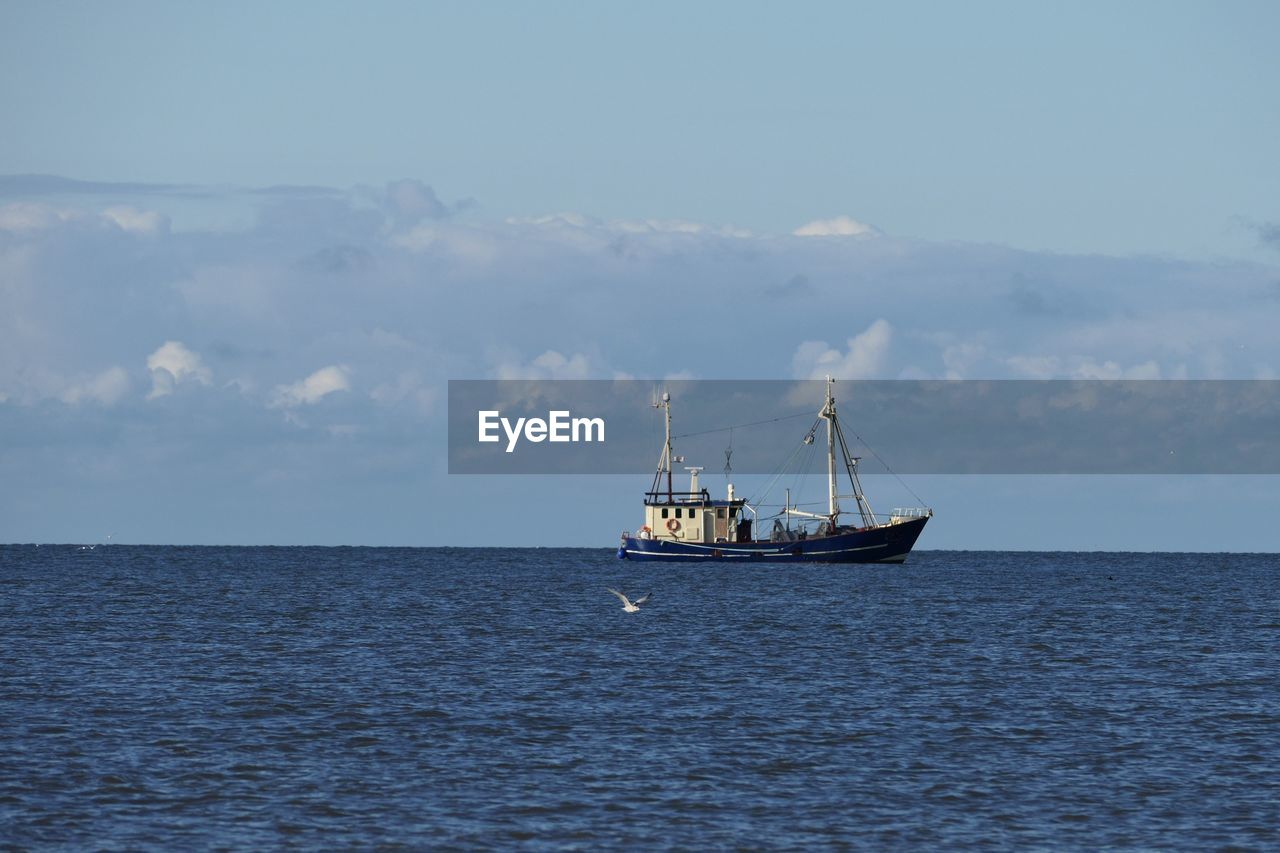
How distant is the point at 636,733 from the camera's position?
41.9m

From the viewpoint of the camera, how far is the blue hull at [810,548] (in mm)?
150375

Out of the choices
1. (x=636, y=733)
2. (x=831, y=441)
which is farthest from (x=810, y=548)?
(x=636, y=733)

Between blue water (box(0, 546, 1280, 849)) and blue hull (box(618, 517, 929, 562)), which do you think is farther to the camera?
blue hull (box(618, 517, 929, 562))

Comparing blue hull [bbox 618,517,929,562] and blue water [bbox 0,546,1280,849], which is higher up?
blue hull [bbox 618,517,929,562]

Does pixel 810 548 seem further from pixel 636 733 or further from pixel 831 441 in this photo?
pixel 636 733

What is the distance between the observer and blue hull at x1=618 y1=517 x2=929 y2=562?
150375 millimetres

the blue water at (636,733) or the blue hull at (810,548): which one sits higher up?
the blue hull at (810,548)

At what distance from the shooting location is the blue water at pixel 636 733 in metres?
30.9

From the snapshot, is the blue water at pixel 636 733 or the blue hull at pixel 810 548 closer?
the blue water at pixel 636 733

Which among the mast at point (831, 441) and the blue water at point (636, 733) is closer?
the blue water at point (636, 733)

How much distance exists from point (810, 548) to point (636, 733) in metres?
111

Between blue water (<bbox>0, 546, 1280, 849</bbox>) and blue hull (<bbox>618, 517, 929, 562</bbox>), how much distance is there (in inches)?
2449

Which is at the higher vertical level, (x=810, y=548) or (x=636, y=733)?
(x=810, y=548)

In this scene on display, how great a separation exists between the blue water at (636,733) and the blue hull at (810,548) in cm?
6220
